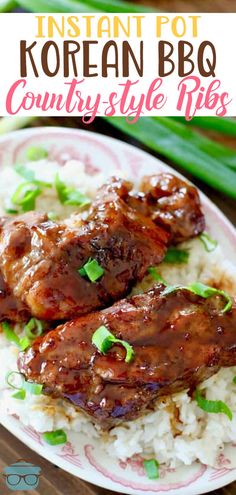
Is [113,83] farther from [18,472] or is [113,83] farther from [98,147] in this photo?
[18,472]

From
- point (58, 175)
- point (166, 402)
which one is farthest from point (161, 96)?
point (166, 402)

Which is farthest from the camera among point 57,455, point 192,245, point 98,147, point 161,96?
point 161,96

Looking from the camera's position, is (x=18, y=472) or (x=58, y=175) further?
(x=58, y=175)

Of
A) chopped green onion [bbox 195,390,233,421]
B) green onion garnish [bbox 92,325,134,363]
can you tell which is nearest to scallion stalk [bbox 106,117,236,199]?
chopped green onion [bbox 195,390,233,421]

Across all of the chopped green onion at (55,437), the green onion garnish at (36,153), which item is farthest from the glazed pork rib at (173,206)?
the chopped green onion at (55,437)

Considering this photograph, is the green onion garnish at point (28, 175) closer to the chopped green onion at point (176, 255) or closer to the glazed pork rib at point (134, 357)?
the chopped green onion at point (176, 255)

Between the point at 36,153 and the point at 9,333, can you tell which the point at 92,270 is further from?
the point at 36,153

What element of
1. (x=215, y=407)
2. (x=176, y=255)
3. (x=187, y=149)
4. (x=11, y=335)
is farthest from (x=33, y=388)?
(x=187, y=149)
